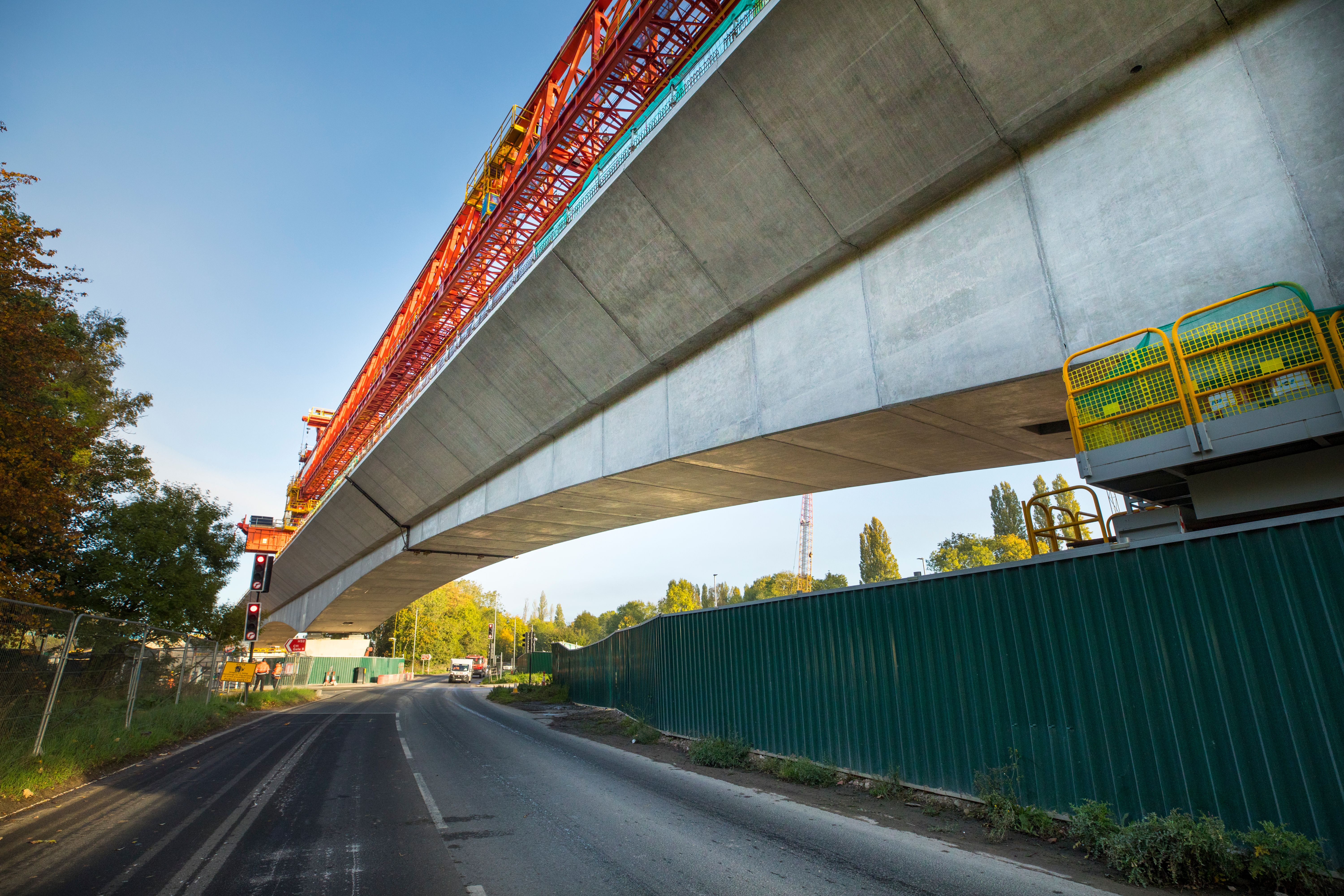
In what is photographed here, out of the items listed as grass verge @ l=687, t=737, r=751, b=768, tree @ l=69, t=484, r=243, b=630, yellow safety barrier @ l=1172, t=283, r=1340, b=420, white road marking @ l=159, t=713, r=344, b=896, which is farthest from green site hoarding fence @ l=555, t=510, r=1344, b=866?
tree @ l=69, t=484, r=243, b=630

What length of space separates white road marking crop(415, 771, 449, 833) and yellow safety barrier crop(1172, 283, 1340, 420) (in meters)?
8.24

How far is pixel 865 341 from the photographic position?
813cm

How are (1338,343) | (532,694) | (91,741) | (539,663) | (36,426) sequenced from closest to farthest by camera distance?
(1338,343)
(91,741)
(36,426)
(532,694)
(539,663)

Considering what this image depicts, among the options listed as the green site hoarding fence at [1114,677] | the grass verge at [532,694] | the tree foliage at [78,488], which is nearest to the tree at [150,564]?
the tree foliage at [78,488]

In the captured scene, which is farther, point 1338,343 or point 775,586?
point 775,586

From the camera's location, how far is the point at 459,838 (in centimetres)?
604

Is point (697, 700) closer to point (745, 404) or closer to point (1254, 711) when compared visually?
point (745, 404)

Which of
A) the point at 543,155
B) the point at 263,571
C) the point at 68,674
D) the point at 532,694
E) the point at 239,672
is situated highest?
the point at 543,155

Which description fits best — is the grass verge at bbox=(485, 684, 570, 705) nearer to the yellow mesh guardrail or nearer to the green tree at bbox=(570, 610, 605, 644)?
the yellow mesh guardrail

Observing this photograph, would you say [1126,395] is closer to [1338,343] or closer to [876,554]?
[1338,343]

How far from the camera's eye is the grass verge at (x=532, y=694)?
27.2 meters

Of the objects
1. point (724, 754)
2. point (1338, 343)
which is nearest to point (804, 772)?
point (724, 754)

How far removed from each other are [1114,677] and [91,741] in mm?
15357

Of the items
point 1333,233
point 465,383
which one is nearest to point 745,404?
point 1333,233
